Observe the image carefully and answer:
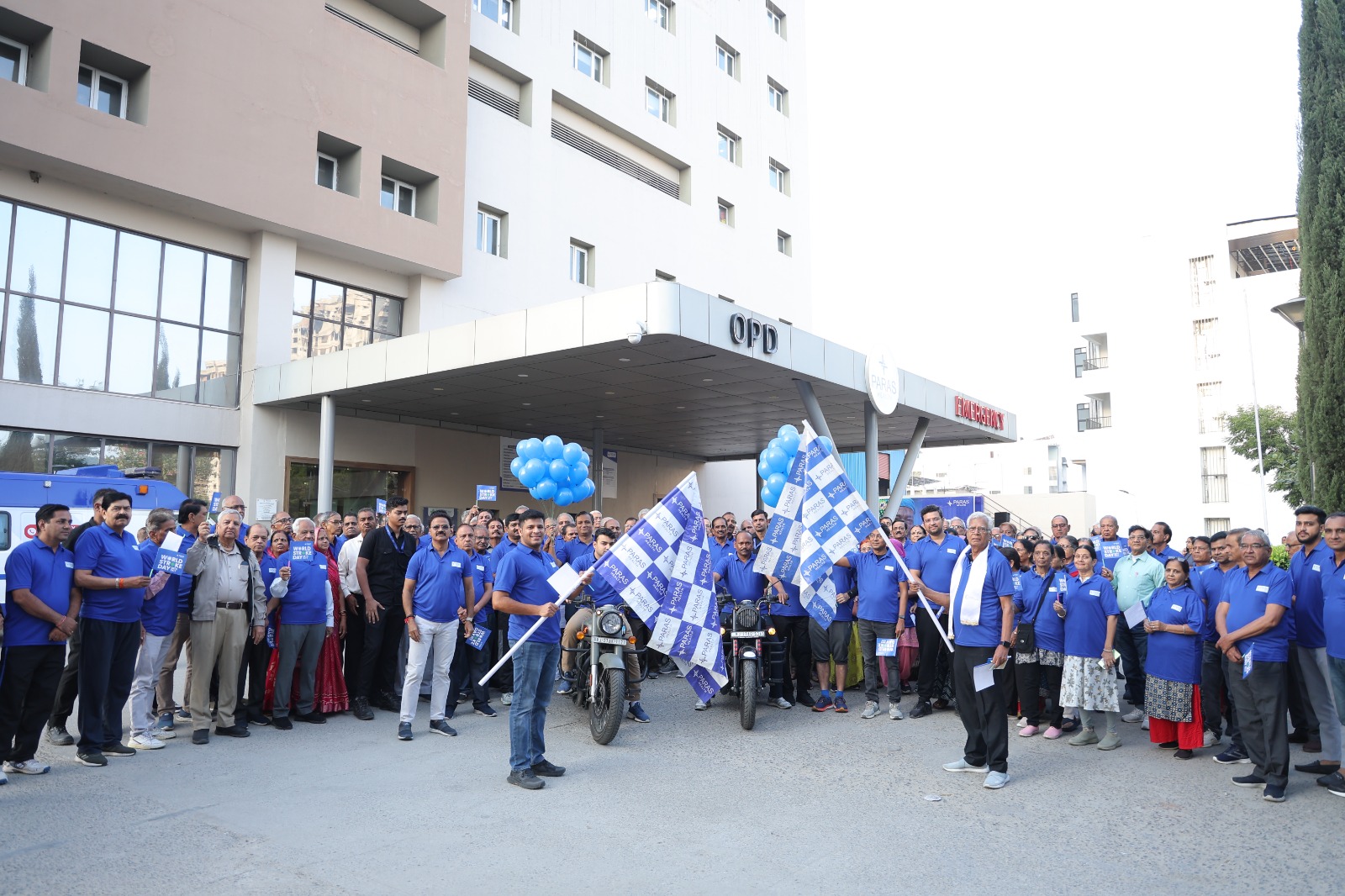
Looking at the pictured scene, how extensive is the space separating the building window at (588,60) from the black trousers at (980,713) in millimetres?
24138

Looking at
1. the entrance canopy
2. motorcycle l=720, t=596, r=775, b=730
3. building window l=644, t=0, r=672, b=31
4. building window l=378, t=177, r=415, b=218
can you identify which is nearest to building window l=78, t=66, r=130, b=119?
the entrance canopy

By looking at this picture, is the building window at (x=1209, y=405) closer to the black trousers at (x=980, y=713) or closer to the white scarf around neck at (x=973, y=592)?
the white scarf around neck at (x=973, y=592)

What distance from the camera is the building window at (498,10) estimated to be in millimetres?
23844

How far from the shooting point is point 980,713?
6.48 meters

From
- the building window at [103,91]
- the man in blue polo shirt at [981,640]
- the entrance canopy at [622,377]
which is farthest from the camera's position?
the building window at [103,91]

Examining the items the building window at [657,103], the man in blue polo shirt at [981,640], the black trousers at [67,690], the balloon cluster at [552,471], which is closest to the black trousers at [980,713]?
the man in blue polo shirt at [981,640]

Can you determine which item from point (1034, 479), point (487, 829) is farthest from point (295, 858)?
point (1034, 479)

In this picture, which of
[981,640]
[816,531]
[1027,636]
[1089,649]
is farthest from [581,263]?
[981,640]

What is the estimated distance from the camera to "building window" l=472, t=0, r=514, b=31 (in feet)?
78.2

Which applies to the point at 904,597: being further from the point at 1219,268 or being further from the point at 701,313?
the point at 1219,268

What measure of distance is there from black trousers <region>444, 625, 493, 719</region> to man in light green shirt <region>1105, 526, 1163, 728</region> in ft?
20.6

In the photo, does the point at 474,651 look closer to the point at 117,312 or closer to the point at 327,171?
the point at 117,312

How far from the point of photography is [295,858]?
4.74m

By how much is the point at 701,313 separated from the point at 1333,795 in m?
9.47
